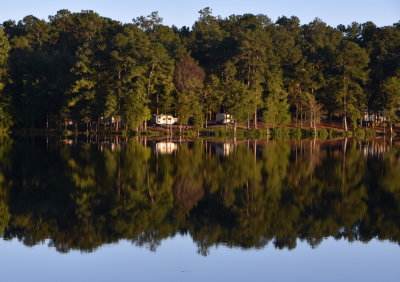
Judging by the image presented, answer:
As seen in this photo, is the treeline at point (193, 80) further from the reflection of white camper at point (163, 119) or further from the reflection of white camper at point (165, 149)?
the reflection of white camper at point (165, 149)

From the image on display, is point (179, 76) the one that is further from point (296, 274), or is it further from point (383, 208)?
point (296, 274)

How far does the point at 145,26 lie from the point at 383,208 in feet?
305

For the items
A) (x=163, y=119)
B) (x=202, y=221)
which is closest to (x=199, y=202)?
(x=202, y=221)

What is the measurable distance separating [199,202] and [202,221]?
3.06 m

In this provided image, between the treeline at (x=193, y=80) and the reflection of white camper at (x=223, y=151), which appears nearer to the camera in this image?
the reflection of white camper at (x=223, y=151)

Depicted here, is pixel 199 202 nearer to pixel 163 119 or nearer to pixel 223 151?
pixel 223 151

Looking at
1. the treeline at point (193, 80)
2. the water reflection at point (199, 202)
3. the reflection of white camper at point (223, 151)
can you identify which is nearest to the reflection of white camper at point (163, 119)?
the treeline at point (193, 80)

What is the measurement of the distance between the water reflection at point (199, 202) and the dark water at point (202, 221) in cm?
4

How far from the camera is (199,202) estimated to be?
1945 cm

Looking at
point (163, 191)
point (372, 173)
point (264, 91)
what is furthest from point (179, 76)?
point (163, 191)

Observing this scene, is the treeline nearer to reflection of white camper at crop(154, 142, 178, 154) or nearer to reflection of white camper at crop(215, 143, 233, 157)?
reflection of white camper at crop(154, 142, 178, 154)

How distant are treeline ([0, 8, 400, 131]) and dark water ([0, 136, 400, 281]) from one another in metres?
46.5

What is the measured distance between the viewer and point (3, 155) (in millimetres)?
37875

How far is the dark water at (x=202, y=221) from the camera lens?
12359 millimetres
